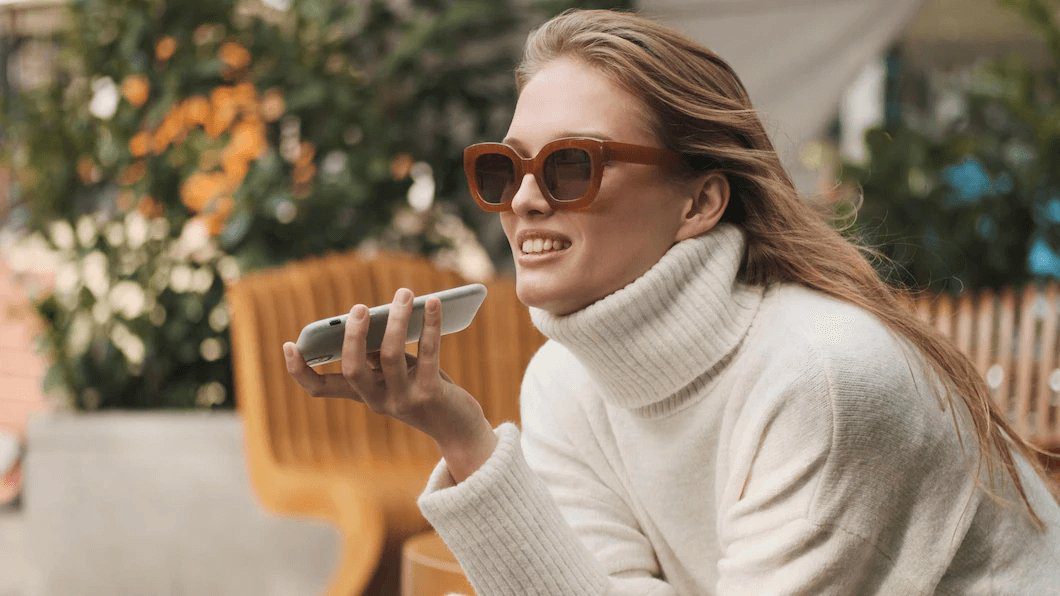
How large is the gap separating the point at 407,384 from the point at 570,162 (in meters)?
0.32

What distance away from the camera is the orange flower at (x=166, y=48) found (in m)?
3.84

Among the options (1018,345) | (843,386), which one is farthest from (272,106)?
(843,386)

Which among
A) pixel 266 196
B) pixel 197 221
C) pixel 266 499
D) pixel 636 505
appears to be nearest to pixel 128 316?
pixel 197 221

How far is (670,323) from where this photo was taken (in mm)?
1433

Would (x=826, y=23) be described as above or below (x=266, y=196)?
above

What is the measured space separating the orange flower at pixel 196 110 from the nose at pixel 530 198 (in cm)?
266

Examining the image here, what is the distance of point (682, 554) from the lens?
1568 millimetres

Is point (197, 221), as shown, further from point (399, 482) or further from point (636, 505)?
point (636, 505)

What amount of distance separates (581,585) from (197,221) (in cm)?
277

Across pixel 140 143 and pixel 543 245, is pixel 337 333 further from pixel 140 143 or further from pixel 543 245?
pixel 140 143

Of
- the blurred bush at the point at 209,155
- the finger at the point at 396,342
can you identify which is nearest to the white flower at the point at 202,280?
the blurred bush at the point at 209,155

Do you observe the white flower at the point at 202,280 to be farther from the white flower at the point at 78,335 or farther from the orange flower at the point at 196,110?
the orange flower at the point at 196,110

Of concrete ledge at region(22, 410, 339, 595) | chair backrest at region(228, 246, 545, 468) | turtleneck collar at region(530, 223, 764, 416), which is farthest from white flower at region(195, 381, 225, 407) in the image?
turtleneck collar at region(530, 223, 764, 416)

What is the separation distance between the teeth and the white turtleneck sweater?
0.26ft
